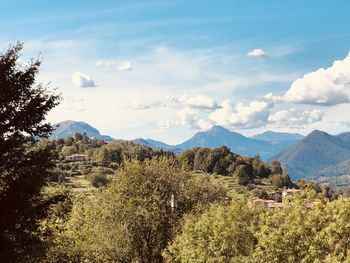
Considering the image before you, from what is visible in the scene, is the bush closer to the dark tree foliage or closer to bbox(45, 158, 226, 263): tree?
bbox(45, 158, 226, 263): tree

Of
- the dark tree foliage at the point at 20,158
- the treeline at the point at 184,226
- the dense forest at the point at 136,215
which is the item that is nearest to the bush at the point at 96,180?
the dense forest at the point at 136,215

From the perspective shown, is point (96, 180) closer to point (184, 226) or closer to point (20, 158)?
point (184, 226)

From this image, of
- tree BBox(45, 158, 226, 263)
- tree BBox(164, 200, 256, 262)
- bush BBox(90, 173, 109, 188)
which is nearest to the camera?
tree BBox(164, 200, 256, 262)

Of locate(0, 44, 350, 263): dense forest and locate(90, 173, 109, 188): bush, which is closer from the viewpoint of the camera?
locate(0, 44, 350, 263): dense forest

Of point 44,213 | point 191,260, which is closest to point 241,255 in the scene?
point 191,260

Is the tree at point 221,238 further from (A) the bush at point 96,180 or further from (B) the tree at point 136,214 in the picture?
(A) the bush at point 96,180

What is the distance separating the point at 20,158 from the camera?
2277cm

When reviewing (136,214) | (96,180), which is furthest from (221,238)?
(96,180)

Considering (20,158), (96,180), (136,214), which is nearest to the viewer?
(20,158)

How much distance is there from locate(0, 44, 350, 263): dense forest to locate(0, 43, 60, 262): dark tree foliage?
0.05 m

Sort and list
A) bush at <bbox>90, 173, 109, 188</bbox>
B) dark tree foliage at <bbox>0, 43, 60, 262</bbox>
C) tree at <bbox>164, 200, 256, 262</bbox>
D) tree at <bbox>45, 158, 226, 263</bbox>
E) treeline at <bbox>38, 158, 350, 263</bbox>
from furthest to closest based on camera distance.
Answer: bush at <bbox>90, 173, 109, 188</bbox>
tree at <bbox>45, 158, 226, 263</bbox>
tree at <bbox>164, 200, 256, 262</bbox>
treeline at <bbox>38, 158, 350, 263</bbox>
dark tree foliage at <bbox>0, 43, 60, 262</bbox>

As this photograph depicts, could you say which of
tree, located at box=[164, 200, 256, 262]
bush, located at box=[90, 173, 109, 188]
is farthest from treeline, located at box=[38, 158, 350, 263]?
bush, located at box=[90, 173, 109, 188]

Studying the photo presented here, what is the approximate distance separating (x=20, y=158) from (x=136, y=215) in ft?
69.2

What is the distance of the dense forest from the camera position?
72.0ft
